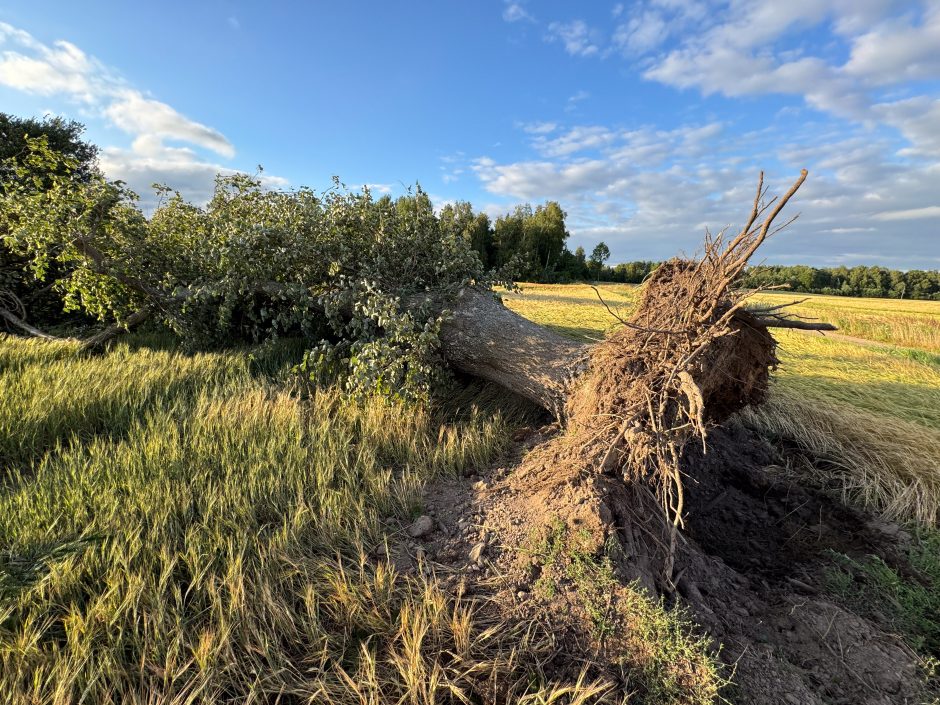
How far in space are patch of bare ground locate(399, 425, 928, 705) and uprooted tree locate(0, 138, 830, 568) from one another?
1.13ft

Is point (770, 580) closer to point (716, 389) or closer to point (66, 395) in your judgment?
point (716, 389)

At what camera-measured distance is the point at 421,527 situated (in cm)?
263

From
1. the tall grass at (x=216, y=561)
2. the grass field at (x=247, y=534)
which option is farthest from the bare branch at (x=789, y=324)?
the tall grass at (x=216, y=561)

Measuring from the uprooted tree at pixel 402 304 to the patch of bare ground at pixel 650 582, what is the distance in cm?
34

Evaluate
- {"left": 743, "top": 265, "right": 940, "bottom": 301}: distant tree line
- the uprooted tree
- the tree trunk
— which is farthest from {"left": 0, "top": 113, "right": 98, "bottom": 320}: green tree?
{"left": 743, "top": 265, "right": 940, "bottom": 301}: distant tree line

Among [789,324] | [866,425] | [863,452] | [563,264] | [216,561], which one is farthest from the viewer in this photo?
[563,264]

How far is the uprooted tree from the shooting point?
279 cm

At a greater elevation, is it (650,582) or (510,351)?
(510,351)

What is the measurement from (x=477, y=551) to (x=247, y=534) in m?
1.25

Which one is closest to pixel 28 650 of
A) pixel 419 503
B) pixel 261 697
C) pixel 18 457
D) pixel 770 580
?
pixel 261 697

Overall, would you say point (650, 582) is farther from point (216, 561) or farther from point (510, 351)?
point (510, 351)

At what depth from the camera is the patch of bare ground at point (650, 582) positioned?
76.2 inches

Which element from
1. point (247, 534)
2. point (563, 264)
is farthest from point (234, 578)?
point (563, 264)

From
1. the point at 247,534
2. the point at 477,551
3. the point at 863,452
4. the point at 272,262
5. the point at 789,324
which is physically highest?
the point at 272,262
